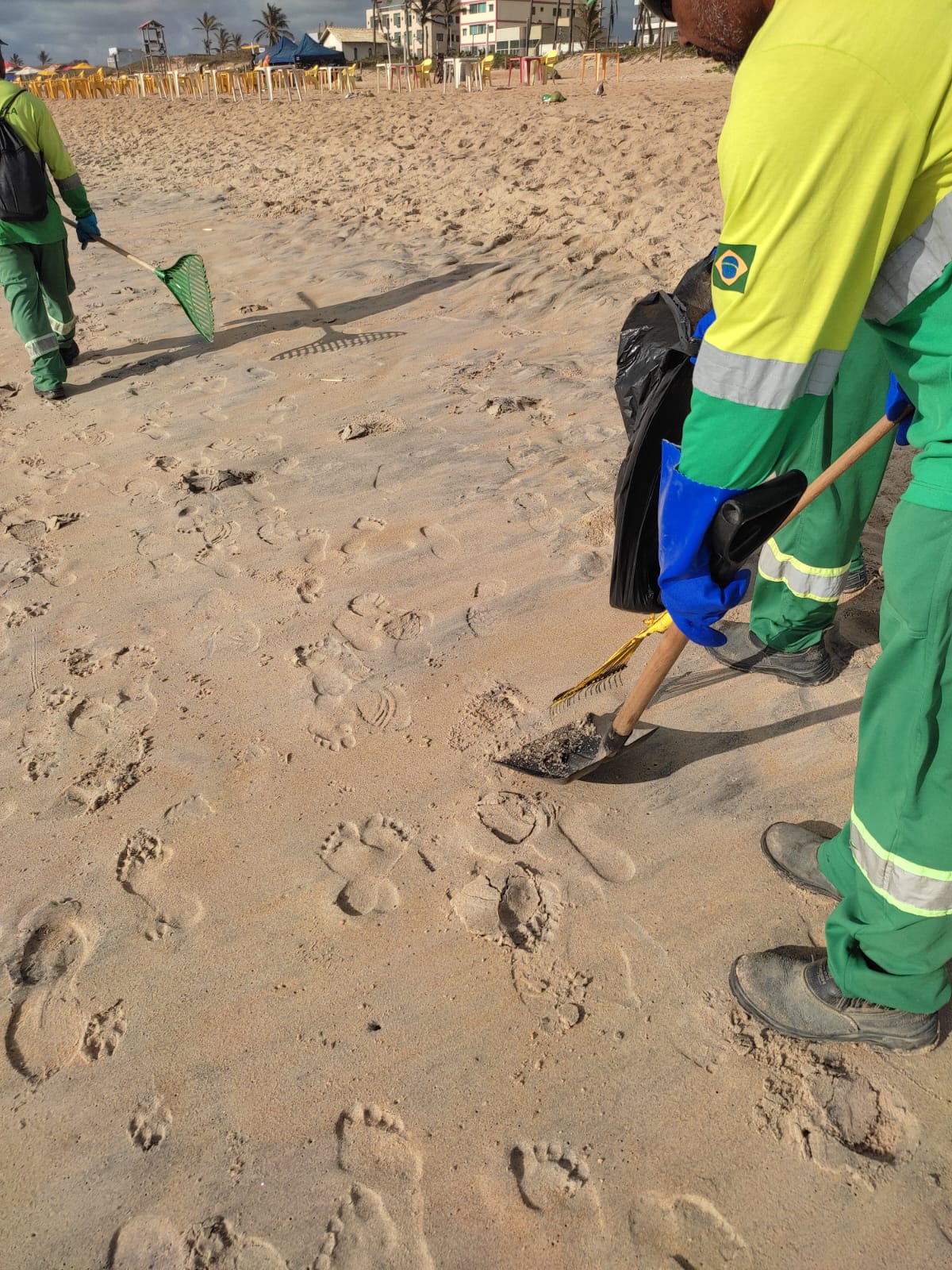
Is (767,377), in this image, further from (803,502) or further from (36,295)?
(36,295)

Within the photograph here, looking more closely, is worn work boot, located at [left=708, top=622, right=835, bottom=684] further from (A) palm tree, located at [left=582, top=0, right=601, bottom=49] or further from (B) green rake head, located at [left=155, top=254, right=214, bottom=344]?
(A) palm tree, located at [left=582, top=0, right=601, bottom=49]

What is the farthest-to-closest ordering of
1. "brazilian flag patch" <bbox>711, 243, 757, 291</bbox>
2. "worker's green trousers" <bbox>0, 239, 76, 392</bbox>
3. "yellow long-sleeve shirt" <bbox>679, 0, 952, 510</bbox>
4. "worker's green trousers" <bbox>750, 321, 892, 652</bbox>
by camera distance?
"worker's green trousers" <bbox>0, 239, 76, 392</bbox> < "worker's green trousers" <bbox>750, 321, 892, 652</bbox> < "brazilian flag patch" <bbox>711, 243, 757, 291</bbox> < "yellow long-sleeve shirt" <bbox>679, 0, 952, 510</bbox>

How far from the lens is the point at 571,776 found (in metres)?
1.92

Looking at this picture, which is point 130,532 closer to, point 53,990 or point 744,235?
point 53,990

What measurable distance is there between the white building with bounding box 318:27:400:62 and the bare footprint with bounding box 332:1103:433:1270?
57.8 m

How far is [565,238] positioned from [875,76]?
18.1ft

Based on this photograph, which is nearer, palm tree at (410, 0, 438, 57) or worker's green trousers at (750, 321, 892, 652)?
worker's green trousers at (750, 321, 892, 652)

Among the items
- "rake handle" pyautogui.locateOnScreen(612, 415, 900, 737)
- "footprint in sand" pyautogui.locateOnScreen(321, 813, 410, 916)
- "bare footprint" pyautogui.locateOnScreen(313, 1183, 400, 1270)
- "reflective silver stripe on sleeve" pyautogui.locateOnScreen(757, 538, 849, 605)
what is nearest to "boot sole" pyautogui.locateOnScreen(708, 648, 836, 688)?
"reflective silver stripe on sleeve" pyautogui.locateOnScreen(757, 538, 849, 605)

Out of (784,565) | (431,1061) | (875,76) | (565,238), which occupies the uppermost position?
(875,76)

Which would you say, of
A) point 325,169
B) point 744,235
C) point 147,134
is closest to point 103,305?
point 325,169

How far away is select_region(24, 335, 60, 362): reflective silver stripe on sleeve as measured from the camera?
13.9 feet

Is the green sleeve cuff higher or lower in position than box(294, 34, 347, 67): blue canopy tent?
lower

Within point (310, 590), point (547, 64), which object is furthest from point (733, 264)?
point (547, 64)

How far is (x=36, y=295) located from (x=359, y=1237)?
185 inches
